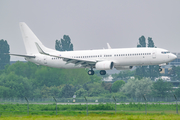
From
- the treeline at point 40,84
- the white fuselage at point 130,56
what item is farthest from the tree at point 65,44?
the white fuselage at point 130,56

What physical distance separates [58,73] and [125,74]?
121m

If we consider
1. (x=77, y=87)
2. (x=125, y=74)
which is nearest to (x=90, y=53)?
(x=77, y=87)

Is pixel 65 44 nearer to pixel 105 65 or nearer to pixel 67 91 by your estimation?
pixel 67 91

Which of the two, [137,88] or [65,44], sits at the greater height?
[65,44]

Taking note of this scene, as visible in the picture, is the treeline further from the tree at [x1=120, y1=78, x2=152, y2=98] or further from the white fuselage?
the white fuselage

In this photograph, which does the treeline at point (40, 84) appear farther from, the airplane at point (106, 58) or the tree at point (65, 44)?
the tree at point (65, 44)

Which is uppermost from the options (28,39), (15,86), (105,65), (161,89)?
(28,39)

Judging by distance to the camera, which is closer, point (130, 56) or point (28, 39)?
point (130, 56)

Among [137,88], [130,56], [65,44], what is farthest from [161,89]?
[65,44]

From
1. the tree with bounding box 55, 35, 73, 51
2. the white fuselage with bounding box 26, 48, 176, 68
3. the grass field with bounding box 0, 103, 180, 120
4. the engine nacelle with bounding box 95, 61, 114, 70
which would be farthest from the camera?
the tree with bounding box 55, 35, 73, 51

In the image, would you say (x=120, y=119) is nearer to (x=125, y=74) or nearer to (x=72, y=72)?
(x=72, y=72)

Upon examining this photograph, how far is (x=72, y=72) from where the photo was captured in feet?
250

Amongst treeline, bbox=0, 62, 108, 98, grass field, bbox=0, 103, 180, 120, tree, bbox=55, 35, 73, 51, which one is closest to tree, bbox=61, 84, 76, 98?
treeline, bbox=0, 62, 108, 98

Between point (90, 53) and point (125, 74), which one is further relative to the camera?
point (125, 74)
